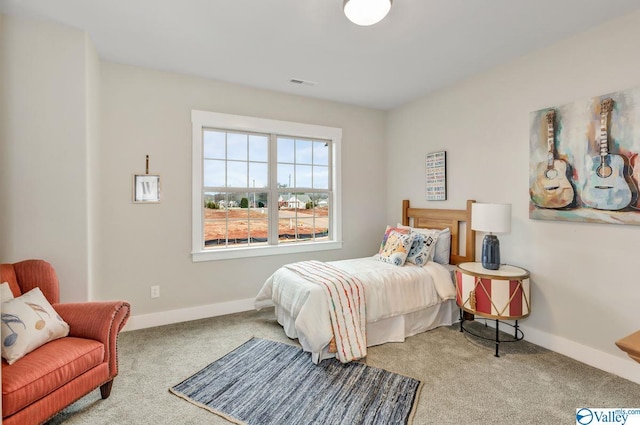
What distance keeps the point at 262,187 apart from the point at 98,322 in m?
2.26

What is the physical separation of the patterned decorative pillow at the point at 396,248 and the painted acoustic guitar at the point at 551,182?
1224 millimetres

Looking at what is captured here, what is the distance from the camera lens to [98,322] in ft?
6.61

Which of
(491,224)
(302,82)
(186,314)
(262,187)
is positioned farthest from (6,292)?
(491,224)

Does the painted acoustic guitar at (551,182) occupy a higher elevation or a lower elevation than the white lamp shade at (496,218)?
higher

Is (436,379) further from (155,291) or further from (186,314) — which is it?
(155,291)

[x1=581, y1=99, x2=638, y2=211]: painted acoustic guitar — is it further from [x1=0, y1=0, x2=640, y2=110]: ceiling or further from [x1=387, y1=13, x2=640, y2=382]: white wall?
[x1=0, y1=0, x2=640, y2=110]: ceiling

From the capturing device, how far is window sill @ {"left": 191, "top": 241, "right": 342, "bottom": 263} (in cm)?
349

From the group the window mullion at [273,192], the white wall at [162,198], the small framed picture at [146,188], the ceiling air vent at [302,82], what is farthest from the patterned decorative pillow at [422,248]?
the small framed picture at [146,188]

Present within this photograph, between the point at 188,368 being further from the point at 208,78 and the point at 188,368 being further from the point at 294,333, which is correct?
the point at 208,78

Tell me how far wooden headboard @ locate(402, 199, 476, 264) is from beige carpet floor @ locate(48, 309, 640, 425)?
84 centimetres

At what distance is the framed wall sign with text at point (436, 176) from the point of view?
374 centimetres

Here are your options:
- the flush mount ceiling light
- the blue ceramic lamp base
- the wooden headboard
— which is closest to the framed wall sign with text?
the wooden headboard

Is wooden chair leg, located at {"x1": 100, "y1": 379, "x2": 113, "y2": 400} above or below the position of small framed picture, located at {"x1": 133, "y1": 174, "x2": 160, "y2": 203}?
below

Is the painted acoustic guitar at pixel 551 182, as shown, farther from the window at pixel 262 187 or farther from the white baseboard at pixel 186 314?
the white baseboard at pixel 186 314
